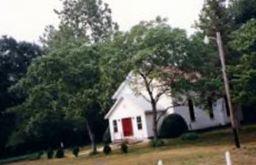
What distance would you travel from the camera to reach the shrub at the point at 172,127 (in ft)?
147

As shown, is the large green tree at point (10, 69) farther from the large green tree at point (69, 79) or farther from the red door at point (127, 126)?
the red door at point (127, 126)

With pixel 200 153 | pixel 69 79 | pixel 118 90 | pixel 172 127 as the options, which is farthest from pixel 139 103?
pixel 200 153

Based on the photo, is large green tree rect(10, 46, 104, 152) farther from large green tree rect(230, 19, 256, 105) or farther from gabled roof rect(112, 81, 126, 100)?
large green tree rect(230, 19, 256, 105)

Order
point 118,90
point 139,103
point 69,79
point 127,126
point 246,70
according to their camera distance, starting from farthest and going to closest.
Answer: point 118,90 → point 127,126 → point 139,103 → point 69,79 → point 246,70

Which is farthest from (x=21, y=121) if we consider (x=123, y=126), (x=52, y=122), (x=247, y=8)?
(x=247, y=8)

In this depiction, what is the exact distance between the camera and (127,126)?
49.3 metres

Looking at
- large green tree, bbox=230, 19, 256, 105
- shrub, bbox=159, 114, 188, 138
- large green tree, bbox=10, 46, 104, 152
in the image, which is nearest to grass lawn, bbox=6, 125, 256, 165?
shrub, bbox=159, 114, 188, 138

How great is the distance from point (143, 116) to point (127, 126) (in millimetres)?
2601

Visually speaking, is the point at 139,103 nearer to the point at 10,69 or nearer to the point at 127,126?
the point at 127,126

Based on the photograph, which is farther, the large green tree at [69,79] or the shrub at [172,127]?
the shrub at [172,127]

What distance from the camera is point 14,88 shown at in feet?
172

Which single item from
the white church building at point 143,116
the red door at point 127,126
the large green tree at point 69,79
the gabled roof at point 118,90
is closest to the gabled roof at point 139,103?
the white church building at point 143,116

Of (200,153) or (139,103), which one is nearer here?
(200,153)

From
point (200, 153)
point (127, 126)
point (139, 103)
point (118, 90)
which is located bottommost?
point (200, 153)
